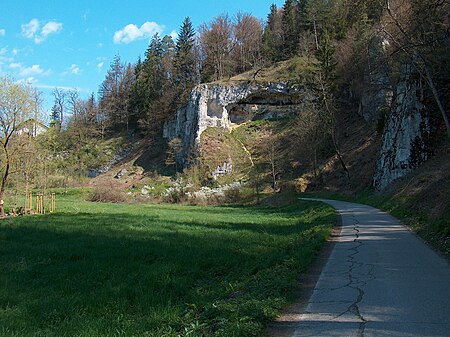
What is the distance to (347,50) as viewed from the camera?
54.1 m

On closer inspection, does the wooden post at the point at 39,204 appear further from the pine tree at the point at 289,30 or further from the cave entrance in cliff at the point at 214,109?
the pine tree at the point at 289,30

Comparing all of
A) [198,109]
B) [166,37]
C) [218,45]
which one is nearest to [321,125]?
[198,109]

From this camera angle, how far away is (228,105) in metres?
71.6

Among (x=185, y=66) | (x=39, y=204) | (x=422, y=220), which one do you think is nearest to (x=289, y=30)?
(x=185, y=66)

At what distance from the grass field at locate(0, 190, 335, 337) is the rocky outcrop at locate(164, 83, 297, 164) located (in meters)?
54.7

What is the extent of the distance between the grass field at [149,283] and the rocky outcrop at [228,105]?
2154 inches

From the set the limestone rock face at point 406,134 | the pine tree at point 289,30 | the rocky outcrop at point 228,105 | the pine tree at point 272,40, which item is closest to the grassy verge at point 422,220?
the limestone rock face at point 406,134

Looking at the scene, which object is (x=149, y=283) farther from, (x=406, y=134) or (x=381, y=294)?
(x=406, y=134)

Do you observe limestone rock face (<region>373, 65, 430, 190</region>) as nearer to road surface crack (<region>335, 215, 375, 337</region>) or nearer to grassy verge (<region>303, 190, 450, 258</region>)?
grassy verge (<region>303, 190, 450, 258</region>)

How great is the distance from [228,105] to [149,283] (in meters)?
64.7

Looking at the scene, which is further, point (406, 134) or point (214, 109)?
point (214, 109)

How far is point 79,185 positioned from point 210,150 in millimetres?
27265

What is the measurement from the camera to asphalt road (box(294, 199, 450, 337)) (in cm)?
491

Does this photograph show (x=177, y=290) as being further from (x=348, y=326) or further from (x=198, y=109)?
(x=198, y=109)
